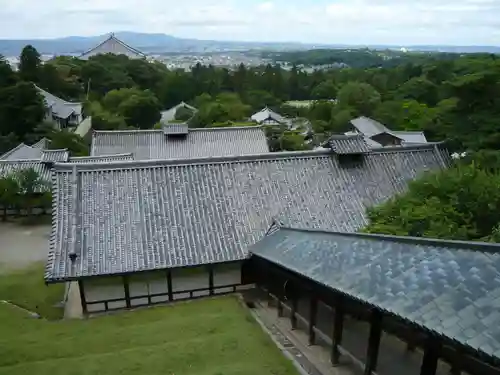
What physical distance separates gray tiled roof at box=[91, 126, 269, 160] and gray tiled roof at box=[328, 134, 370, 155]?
46.8ft

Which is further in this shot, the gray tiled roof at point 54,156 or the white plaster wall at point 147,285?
the gray tiled roof at point 54,156

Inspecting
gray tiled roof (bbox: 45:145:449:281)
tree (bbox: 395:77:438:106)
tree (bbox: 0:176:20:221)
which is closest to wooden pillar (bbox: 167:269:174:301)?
gray tiled roof (bbox: 45:145:449:281)

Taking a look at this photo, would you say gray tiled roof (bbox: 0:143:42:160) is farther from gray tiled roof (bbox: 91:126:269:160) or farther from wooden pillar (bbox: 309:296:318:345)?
wooden pillar (bbox: 309:296:318:345)

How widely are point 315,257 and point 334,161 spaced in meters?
9.23

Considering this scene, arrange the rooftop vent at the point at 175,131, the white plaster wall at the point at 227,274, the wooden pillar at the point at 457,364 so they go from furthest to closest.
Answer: the rooftop vent at the point at 175,131
the white plaster wall at the point at 227,274
the wooden pillar at the point at 457,364

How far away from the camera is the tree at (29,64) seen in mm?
61594

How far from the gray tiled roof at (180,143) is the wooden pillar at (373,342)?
81.5 feet

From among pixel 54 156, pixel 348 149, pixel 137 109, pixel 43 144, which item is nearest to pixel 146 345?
pixel 348 149

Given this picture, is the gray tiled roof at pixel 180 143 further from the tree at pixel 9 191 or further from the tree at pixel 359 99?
the tree at pixel 359 99

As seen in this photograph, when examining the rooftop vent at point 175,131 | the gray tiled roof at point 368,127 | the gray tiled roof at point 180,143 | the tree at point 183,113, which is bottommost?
the tree at point 183,113

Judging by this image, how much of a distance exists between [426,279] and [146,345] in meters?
7.06

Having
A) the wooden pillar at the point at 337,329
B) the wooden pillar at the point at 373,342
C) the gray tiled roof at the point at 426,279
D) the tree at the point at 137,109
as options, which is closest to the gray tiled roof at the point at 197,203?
the wooden pillar at the point at 337,329

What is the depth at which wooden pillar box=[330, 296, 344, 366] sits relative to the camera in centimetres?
1016

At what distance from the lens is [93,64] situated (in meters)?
73.0
